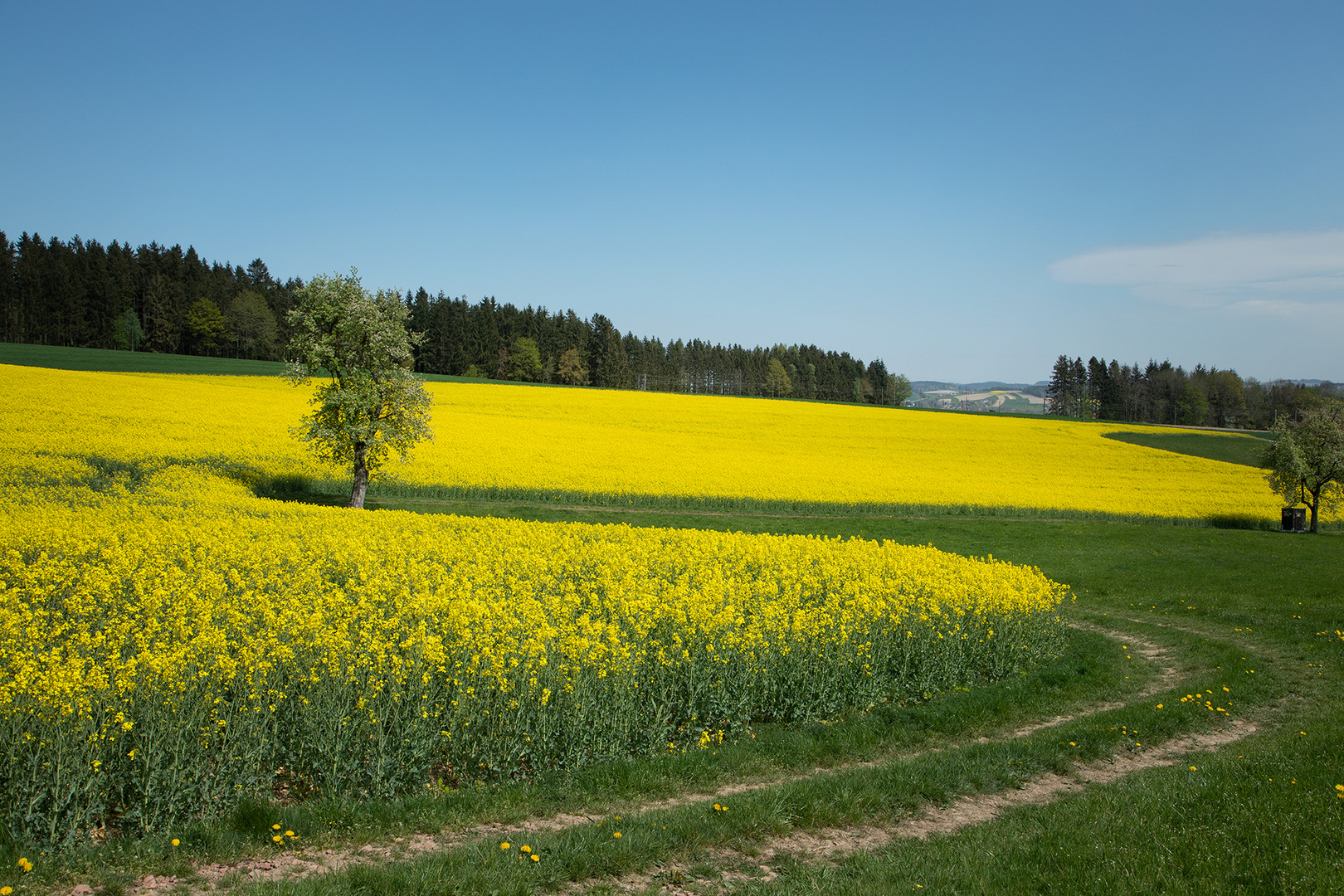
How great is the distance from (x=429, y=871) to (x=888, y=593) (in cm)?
837

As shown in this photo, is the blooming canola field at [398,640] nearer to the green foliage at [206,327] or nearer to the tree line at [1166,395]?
the green foliage at [206,327]

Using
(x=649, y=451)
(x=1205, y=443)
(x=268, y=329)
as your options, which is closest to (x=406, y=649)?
(x=649, y=451)

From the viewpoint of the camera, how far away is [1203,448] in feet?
192

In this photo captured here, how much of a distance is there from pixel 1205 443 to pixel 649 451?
53.3m

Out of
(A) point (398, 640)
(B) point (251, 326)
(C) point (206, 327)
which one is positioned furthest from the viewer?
(B) point (251, 326)

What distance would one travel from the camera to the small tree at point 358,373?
71.6ft

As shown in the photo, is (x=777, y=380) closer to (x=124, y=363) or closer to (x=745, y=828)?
(x=124, y=363)

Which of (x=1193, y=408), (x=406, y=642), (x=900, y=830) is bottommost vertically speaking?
(x=900, y=830)

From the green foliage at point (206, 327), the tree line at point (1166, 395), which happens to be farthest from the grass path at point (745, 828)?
the tree line at point (1166, 395)

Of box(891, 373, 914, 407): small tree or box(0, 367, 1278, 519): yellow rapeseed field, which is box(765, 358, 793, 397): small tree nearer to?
box(891, 373, 914, 407): small tree

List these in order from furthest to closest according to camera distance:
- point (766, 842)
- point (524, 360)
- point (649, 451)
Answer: point (524, 360)
point (649, 451)
point (766, 842)

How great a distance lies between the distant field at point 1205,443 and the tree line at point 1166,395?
1696 inches

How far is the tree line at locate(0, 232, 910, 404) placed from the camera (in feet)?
273

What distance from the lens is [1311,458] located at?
30281 mm
